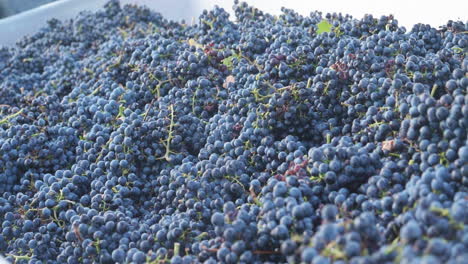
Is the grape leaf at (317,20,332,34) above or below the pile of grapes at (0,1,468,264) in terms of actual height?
above

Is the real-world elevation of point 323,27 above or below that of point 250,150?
above

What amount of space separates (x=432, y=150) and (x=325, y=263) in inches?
19.6

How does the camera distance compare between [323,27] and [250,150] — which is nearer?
[250,150]

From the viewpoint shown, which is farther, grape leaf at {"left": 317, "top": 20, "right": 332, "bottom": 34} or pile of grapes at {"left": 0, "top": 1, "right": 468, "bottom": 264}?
grape leaf at {"left": 317, "top": 20, "right": 332, "bottom": 34}

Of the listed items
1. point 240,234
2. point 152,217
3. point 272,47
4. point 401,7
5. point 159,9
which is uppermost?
point 159,9

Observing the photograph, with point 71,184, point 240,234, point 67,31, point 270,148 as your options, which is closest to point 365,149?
point 270,148

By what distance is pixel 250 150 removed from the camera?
157 cm

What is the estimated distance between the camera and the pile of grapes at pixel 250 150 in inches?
46.1

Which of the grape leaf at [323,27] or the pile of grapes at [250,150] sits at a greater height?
the grape leaf at [323,27]

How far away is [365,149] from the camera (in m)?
1.39

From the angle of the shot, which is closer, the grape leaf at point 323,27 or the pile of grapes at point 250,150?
the pile of grapes at point 250,150

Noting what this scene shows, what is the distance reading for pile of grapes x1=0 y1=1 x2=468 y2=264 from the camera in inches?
46.1

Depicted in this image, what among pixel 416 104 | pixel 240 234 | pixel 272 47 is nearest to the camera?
pixel 240 234

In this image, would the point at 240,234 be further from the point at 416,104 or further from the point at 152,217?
the point at 416,104
